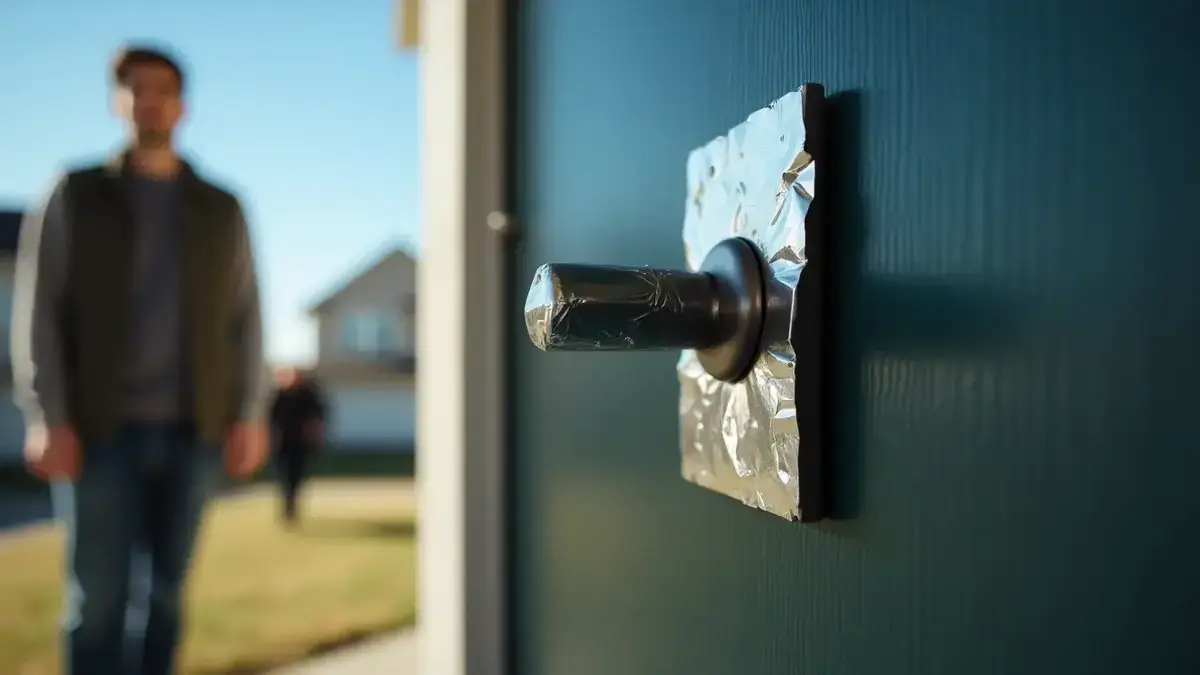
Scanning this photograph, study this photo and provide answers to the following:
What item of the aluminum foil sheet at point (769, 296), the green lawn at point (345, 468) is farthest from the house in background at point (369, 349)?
the aluminum foil sheet at point (769, 296)

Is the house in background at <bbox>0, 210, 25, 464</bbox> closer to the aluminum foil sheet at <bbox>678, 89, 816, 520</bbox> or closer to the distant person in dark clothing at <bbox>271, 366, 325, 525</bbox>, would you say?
the distant person in dark clothing at <bbox>271, 366, 325, 525</bbox>

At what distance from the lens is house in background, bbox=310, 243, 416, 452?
5.35 meters

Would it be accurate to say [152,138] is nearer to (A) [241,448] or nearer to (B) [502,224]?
(A) [241,448]

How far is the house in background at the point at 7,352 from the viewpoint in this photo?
5125mm

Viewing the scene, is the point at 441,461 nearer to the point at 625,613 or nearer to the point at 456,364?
the point at 456,364

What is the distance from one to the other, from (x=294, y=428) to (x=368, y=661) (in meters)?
2.19

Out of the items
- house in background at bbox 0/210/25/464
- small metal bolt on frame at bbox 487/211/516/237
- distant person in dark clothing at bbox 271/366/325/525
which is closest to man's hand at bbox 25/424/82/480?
small metal bolt on frame at bbox 487/211/516/237

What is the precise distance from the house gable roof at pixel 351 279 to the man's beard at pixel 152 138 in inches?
145

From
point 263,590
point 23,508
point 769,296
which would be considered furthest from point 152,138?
point 23,508

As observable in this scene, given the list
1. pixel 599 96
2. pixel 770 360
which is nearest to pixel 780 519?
pixel 770 360

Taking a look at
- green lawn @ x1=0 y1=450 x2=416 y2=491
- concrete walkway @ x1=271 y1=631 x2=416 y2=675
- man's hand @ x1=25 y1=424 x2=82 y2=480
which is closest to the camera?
man's hand @ x1=25 y1=424 x2=82 y2=480

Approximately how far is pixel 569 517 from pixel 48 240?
3.62 ft

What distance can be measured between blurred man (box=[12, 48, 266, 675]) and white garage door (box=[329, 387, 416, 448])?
451 centimetres

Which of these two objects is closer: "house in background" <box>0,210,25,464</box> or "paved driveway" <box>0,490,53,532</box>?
"paved driveway" <box>0,490,53,532</box>
